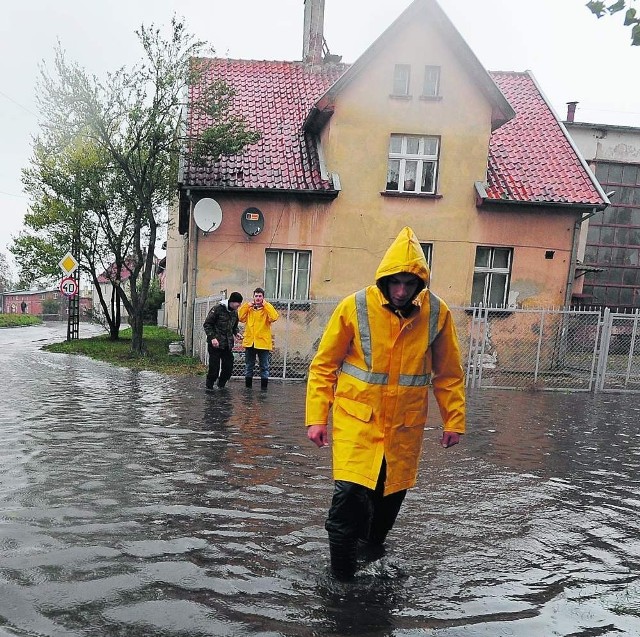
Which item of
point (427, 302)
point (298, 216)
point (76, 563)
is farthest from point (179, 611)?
point (298, 216)

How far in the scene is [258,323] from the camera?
457 inches

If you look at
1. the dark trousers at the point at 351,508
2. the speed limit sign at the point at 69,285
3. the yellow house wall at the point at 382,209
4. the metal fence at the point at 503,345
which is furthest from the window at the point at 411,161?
the dark trousers at the point at 351,508

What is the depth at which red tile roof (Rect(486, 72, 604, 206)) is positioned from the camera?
16.8 meters

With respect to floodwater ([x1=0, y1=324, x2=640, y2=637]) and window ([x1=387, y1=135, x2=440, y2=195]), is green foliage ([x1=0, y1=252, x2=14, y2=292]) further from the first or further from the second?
floodwater ([x1=0, y1=324, x2=640, y2=637])

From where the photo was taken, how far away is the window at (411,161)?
16.9 metres

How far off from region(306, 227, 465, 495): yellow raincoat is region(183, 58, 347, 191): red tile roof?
12886 mm

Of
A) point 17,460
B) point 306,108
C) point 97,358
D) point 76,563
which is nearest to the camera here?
point 76,563

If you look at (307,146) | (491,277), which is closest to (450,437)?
(491,277)

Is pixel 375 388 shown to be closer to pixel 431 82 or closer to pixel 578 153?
pixel 431 82

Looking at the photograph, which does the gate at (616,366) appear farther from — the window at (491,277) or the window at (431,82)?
the window at (431,82)

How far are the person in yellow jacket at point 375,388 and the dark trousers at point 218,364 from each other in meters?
7.50

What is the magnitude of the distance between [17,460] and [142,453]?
1148mm

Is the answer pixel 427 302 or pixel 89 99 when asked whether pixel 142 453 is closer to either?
pixel 427 302

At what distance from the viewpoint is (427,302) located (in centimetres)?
377
